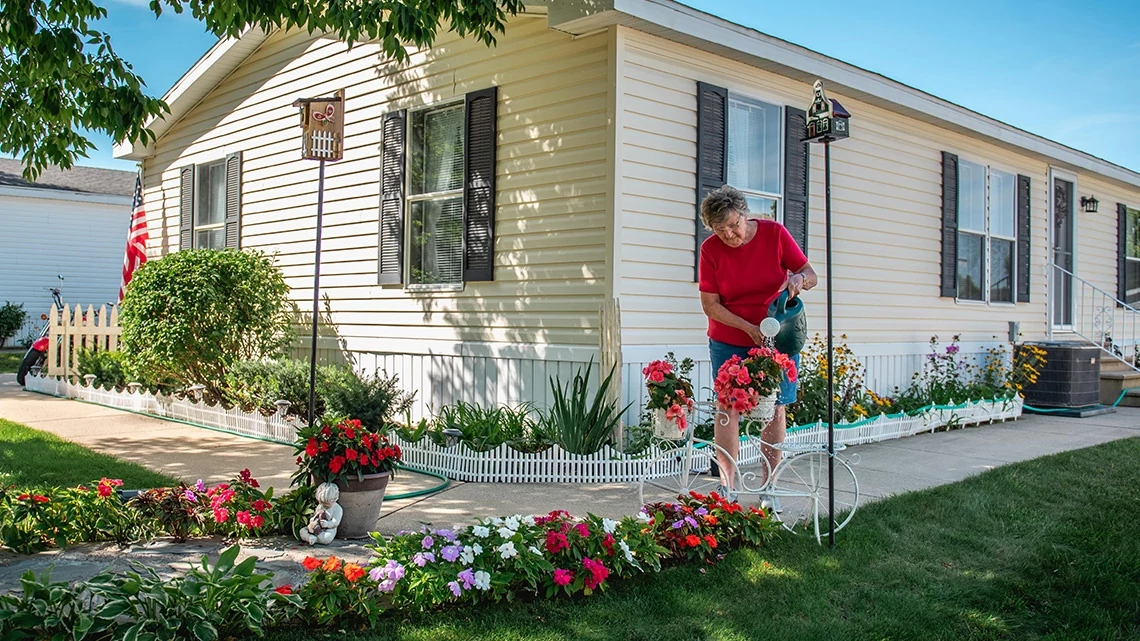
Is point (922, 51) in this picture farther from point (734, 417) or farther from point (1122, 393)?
point (734, 417)

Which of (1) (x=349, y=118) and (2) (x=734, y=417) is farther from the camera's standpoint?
(1) (x=349, y=118)

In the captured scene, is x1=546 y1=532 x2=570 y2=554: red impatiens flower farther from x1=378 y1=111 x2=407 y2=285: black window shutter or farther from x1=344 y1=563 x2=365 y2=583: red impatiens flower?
x1=378 y1=111 x2=407 y2=285: black window shutter

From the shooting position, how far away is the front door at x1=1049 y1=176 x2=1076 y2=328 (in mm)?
12094

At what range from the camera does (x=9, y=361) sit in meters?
16.7

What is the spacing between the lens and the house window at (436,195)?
316 inches

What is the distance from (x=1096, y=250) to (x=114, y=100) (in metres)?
12.6

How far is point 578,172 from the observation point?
698 centimetres

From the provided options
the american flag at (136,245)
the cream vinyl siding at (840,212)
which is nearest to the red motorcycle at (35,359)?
the american flag at (136,245)

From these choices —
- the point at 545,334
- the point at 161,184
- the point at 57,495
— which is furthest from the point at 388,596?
the point at 161,184

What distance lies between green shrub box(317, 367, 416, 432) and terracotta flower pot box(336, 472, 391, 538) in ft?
8.47

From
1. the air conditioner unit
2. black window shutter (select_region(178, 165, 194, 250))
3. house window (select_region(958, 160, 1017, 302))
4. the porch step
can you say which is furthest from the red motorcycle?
the porch step

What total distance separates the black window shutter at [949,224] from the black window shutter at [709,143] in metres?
3.86

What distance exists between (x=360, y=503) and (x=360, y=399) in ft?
9.09

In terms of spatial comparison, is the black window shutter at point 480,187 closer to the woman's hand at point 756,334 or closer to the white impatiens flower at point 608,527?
the woman's hand at point 756,334
